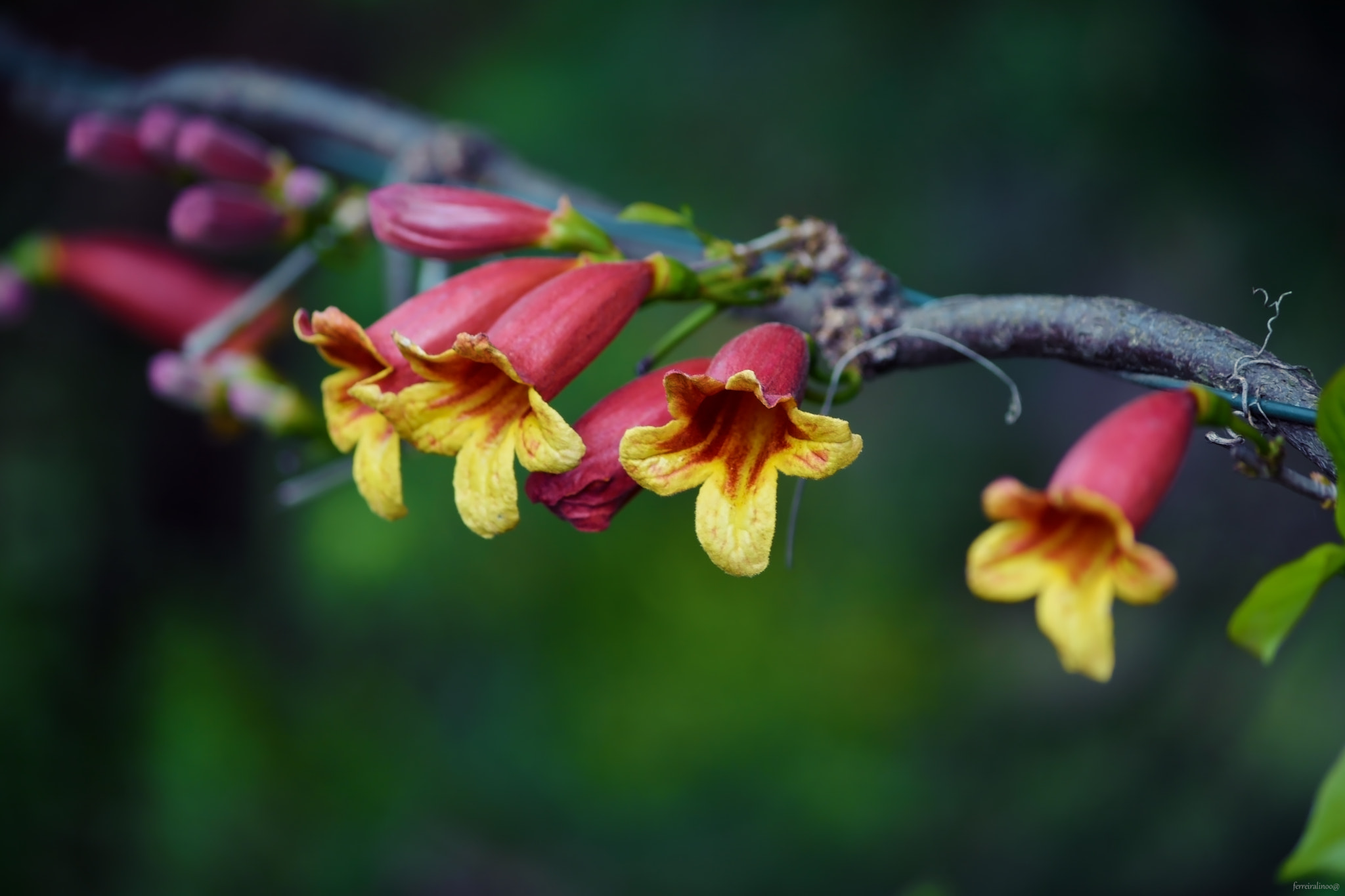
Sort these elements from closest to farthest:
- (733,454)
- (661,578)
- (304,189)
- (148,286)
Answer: (733,454)
(304,189)
(148,286)
(661,578)

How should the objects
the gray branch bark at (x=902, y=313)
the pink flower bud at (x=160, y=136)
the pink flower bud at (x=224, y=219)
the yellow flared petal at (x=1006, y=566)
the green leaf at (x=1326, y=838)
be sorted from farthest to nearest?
the pink flower bud at (x=160, y=136) < the pink flower bud at (x=224, y=219) < the gray branch bark at (x=902, y=313) < the yellow flared petal at (x=1006, y=566) < the green leaf at (x=1326, y=838)

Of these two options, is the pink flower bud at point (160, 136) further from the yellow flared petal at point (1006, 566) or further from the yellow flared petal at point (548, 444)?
the yellow flared petal at point (1006, 566)

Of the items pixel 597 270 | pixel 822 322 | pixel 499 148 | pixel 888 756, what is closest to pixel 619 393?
pixel 597 270

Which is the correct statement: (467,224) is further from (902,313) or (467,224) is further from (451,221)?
(902,313)

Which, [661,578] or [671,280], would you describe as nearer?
[671,280]

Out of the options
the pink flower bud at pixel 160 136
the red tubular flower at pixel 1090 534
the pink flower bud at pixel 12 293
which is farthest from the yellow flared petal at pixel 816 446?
the pink flower bud at pixel 12 293

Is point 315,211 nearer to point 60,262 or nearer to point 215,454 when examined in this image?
point 60,262

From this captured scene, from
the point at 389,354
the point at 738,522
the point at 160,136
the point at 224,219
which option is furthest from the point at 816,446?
the point at 160,136

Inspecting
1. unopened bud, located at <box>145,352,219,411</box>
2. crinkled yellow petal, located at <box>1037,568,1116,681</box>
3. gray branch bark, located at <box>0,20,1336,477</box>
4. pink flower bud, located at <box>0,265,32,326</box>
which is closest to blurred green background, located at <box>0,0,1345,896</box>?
pink flower bud, located at <box>0,265,32,326</box>
